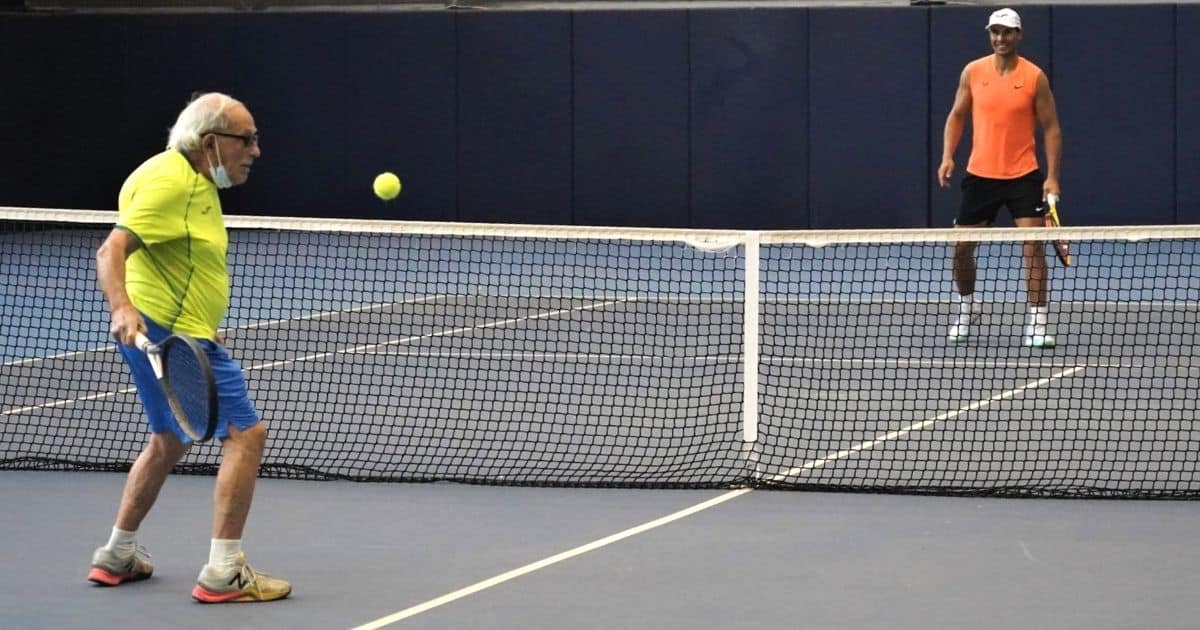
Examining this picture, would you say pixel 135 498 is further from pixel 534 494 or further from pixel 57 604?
pixel 534 494

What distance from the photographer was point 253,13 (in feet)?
58.6

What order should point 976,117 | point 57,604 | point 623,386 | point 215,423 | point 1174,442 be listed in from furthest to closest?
1. point 976,117
2. point 623,386
3. point 1174,442
4. point 57,604
5. point 215,423

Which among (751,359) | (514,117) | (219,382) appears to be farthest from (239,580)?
(514,117)

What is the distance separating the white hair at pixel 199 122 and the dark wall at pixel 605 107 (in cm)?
1204

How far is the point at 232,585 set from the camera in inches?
200

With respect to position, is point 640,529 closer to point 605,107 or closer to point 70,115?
point 605,107

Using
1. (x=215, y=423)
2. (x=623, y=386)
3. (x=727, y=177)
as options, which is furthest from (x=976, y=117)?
(x=727, y=177)

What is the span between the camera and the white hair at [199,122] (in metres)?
5.06

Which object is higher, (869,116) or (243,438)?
(869,116)

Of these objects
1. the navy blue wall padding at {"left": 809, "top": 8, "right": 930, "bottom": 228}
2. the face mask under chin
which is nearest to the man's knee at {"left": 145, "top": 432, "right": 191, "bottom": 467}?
the face mask under chin

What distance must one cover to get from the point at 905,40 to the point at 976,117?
6.61 m

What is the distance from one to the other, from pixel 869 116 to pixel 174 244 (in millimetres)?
12223

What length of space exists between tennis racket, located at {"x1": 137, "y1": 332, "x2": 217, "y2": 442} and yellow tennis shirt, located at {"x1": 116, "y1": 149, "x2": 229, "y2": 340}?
178mm

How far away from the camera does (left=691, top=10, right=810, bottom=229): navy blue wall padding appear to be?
1681 centimetres
